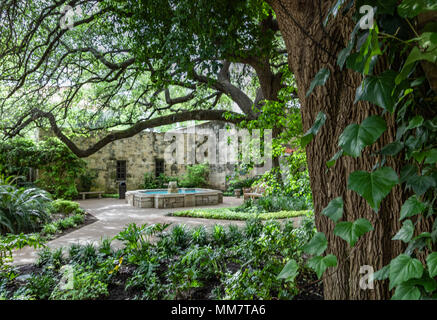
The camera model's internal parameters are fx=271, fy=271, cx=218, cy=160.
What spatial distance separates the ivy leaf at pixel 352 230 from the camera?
2.72 ft

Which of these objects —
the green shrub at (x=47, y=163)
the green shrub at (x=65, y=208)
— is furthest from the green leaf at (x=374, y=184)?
the green shrub at (x=47, y=163)

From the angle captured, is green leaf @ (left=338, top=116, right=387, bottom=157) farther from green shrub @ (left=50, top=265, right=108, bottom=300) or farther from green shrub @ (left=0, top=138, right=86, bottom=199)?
green shrub @ (left=0, top=138, right=86, bottom=199)

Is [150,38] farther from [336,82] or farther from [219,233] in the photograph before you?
[336,82]

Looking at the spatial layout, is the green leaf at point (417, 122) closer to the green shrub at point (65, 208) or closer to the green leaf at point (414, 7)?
the green leaf at point (414, 7)

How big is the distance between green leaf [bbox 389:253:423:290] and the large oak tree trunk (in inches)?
13.0

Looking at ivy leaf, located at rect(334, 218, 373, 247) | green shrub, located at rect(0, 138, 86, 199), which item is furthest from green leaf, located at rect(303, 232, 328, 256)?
green shrub, located at rect(0, 138, 86, 199)

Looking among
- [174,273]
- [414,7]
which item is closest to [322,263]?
[414,7]

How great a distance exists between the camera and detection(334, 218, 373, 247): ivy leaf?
2.72ft

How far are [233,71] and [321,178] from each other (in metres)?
7.15

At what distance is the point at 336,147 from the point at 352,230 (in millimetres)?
547

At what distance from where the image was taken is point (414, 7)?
2.45ft

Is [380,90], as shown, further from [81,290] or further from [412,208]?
[81,290]

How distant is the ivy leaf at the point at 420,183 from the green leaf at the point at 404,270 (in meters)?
0.21
